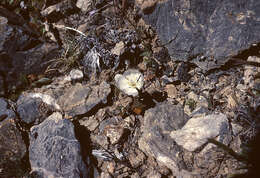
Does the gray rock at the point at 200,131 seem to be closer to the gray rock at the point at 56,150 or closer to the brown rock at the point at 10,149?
the gray rock at the point at 56,150

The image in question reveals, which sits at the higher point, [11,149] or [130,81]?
[130,81]

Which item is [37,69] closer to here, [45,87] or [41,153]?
[45,87]

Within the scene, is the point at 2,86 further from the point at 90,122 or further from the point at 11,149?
the point at 90,122

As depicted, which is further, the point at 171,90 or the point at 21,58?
the point at 21,58

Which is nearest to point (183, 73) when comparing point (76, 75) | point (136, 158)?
point (136, 158)

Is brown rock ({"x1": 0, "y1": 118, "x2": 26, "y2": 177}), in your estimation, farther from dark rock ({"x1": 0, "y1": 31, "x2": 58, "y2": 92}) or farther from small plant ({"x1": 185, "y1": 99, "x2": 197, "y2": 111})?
small plant ({"x1": 185, "y1": 99, "x2": 197, "y2": 111})

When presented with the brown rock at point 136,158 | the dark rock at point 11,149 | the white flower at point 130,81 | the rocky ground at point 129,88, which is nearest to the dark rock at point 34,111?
the rocky ground at point 129,88
